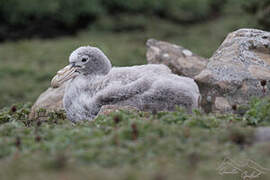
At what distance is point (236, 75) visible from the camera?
661 centimetres

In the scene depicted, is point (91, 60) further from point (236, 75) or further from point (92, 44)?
point (92, 44)

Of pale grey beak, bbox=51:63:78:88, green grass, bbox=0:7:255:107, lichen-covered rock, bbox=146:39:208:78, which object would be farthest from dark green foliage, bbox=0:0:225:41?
pale grey beak, bbox=51:63:78:88

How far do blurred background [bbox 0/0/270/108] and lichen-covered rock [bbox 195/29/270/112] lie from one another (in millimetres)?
5645

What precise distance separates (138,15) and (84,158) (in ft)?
46.0

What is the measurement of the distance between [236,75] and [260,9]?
7.66 meters

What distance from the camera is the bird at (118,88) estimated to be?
236 inches

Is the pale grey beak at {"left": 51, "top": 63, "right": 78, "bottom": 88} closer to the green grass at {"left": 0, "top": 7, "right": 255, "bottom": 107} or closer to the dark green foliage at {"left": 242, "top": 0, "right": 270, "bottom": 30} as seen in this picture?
the green grass at {"left": 0, "top": 7, "right": 255, "bottom": 107}

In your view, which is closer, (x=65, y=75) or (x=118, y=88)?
(x=118, y=88)

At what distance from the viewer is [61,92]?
7.81 m

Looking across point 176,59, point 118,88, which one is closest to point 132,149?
point 118,88

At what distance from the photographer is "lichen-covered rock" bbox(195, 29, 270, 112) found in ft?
21.4

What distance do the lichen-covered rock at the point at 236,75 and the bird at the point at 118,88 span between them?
0.38m

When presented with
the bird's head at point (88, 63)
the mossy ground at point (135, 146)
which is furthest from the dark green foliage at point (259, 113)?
the bird's head at point (88, 63)

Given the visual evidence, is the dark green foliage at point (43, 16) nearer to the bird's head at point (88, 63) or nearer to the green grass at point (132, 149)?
the bird's head at point (88, 63)
